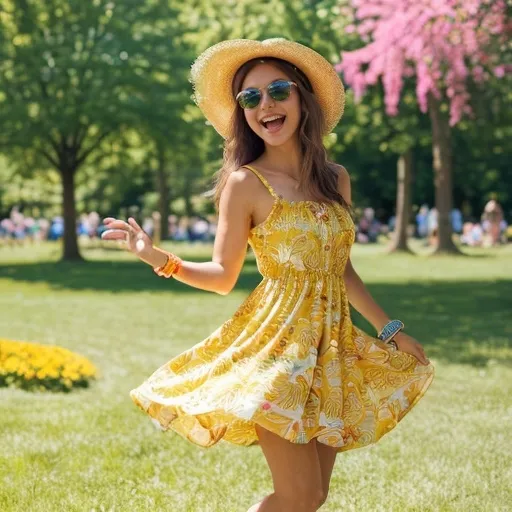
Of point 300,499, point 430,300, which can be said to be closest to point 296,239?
point 300,499

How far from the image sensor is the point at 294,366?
11.4 ft

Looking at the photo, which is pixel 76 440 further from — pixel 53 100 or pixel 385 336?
pixel 53 100

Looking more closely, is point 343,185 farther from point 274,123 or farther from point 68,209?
point 68,209

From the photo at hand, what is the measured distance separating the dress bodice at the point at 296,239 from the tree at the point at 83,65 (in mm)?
22788

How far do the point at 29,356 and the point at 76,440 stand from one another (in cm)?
273

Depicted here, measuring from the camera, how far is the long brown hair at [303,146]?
389 centimetres

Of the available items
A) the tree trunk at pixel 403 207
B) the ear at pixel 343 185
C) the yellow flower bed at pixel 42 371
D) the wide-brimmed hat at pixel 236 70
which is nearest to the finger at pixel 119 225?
the wide-brimmed hat at pixel 236 70

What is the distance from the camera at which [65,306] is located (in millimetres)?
16875

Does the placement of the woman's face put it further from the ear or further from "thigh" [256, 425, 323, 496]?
"thigh" [256, 425, 323, 496]

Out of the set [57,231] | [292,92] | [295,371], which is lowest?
[57,231]

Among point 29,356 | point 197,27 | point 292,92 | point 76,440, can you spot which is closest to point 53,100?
point 197,27

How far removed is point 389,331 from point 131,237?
42.4 inches

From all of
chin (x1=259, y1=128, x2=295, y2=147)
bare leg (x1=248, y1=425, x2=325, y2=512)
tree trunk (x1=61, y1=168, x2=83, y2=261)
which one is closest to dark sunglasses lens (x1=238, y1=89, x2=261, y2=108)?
chin (x1=259, y1=128, x2=295, y2=147)

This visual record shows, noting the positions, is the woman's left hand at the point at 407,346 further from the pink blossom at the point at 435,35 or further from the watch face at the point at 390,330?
the pink blossom at the point at 435,35
